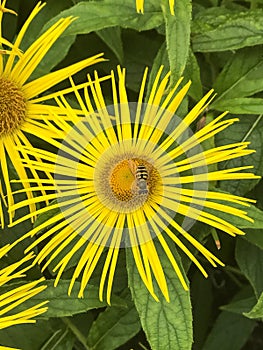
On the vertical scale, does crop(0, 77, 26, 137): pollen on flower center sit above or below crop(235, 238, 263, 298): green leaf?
above

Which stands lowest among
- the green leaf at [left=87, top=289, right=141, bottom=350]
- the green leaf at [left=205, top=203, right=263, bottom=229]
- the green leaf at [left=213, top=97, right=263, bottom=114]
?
the green leaf at [left=87, top=289, right=141, bottom=350]

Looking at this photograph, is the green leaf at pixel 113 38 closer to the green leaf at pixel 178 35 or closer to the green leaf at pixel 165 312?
the green leaf at pixel 178 35

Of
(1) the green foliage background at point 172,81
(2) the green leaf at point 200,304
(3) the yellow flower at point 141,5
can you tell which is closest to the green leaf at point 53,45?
(1) the green foliage background at point 172,81

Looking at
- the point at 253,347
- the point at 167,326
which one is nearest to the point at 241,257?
the point at 167,326

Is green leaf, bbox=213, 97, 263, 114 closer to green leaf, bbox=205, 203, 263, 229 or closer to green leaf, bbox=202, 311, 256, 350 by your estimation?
green leaf, bbox=205, 203, 263, 229

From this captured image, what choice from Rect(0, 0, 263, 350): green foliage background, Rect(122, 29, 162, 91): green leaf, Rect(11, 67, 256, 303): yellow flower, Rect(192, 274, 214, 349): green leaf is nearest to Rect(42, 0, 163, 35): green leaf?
Rect(0, 0, 263, 350): green foliage background

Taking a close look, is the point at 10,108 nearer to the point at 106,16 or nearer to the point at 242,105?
the point at 106,16

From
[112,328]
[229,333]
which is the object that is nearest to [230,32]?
[112,328]

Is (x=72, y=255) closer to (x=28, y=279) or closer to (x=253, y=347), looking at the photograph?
(x=28, y=279)
